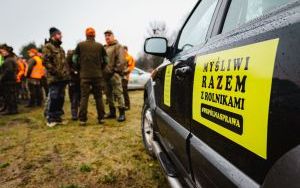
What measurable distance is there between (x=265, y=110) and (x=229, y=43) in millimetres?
488

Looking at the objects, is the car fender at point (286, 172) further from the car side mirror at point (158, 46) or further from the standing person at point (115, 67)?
the standing person at point (115, 67)

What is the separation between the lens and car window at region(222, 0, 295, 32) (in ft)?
5.08

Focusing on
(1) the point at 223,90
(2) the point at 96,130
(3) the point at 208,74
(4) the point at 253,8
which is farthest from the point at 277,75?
(2) the point at 96,130

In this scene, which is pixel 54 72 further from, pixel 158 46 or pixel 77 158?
pixel 158 46

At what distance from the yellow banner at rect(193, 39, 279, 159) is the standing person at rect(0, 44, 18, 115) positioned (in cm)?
780

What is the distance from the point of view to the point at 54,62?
6.23m

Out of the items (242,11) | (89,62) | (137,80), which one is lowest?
(137,80)

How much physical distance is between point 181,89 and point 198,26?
575mm

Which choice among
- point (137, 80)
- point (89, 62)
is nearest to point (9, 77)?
point (89, 62)

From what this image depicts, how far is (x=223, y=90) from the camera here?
144 cm

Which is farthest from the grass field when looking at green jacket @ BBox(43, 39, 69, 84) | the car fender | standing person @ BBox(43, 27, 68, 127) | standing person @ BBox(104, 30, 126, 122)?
the car fender

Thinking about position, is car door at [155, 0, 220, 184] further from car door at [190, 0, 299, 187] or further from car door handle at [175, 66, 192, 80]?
car door at [190, 0, 299, 187]

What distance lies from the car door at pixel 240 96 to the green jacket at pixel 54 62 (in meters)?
4.80

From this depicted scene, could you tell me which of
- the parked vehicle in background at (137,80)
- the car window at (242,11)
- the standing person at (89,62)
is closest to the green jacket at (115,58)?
the standing person at (89,62)
